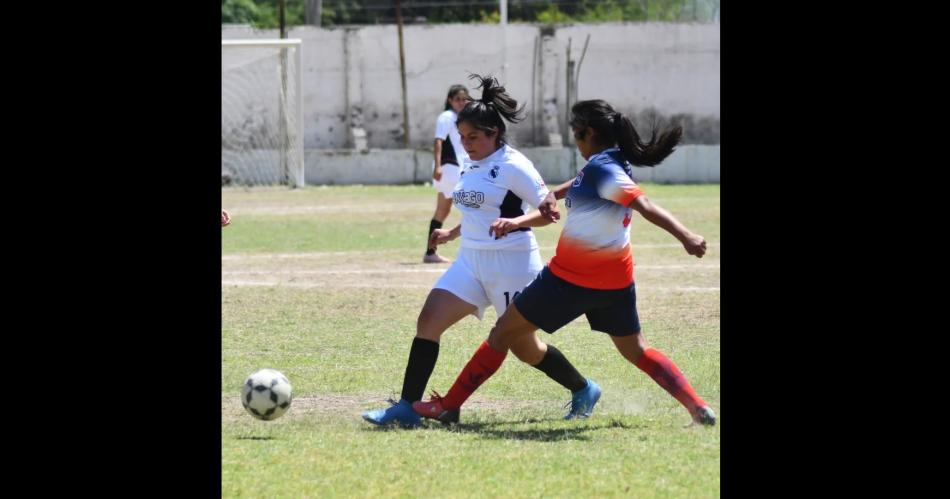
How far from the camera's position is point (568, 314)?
6961 millimetres

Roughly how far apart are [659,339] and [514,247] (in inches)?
115

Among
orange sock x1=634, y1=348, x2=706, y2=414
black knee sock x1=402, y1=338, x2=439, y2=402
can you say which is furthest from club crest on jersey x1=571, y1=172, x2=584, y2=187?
black knee sock x1=402, y1=338, x2=439, y2=402

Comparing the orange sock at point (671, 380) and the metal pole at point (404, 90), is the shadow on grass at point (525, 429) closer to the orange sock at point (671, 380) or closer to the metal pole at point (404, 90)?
the orange sock at point (671, 380)

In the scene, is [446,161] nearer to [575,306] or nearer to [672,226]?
[575,306]

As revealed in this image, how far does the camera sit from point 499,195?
754cm

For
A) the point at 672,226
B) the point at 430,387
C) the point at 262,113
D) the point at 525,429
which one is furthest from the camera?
the point at 262,113

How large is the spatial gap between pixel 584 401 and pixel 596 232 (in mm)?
1146

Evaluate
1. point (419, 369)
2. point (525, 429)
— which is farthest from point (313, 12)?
point (525, 429)

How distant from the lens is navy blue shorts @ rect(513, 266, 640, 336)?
694cm

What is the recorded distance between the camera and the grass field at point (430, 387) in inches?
232

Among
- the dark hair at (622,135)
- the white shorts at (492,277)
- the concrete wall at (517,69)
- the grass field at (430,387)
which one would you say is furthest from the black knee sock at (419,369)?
the concrete wall at (517,69)
